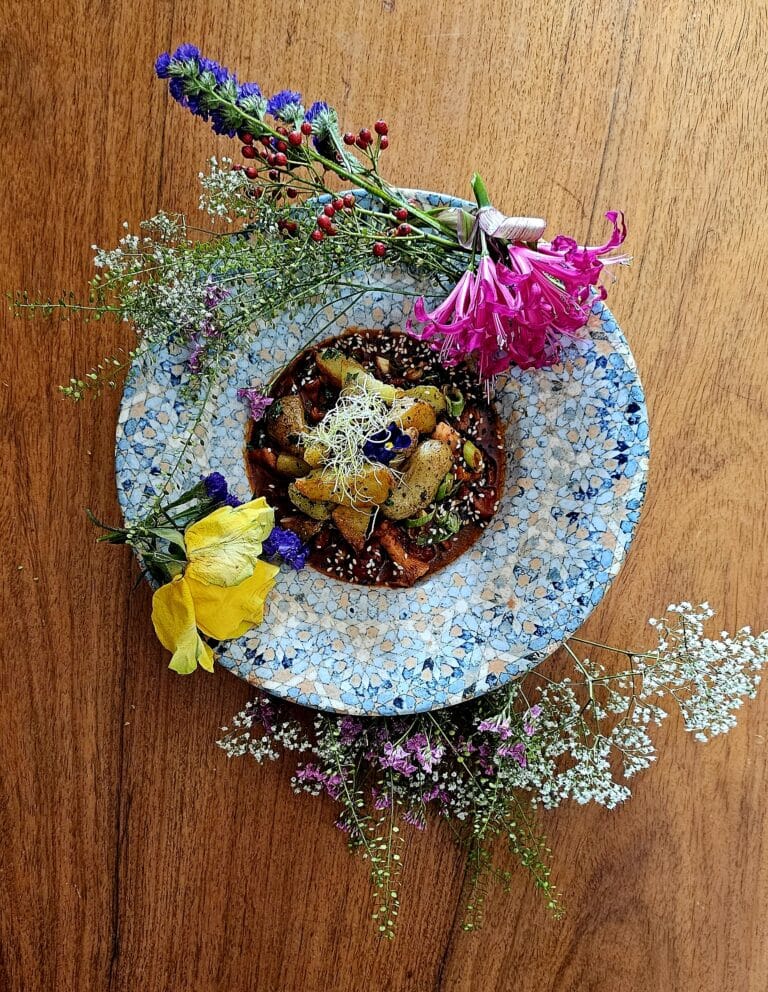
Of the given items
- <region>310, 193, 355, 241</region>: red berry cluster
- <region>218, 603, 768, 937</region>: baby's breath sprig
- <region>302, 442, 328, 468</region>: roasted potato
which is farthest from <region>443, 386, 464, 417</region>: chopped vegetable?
<region>218, 603, 768, 937</region>: baby's breath sprig

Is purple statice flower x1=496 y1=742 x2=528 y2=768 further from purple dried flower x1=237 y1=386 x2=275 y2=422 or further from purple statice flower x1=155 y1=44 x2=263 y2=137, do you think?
purple statice flower x1=155 y1=44 x2=263 y2=137

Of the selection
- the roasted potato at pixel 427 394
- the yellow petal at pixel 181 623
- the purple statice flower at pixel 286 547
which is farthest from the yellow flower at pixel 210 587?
the roasted potato at pixel 427 394

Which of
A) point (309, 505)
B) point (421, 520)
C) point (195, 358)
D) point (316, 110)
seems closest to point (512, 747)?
point (421, 520)

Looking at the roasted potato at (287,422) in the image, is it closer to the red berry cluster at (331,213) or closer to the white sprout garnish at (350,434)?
the white sprout garnish at (350,434)

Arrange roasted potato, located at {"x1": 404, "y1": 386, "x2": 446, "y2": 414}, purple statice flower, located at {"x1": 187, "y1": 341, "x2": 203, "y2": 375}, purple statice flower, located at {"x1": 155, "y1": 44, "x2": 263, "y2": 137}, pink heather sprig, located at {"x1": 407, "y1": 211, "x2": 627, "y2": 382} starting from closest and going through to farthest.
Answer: purple statice flower, located at {"x1": 155, "y1": 44, "x2": 263, "y2": 137}
pink heather sprig, located at {"x1": 407, "y1": 211, "x2": 627, "y2": 382}
purple statice flower, located at {"x1": 187, "y1": 341, "x2": 203, "y2": 375}
roasted potato, located at {"x1": 404, "y1": 386, "x2": 446, "y2": 414}

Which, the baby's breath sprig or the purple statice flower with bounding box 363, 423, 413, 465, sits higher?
the purple statice flower with bounding box 363, 423, 413, 465

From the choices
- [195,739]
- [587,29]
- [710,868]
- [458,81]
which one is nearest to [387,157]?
[458,81]

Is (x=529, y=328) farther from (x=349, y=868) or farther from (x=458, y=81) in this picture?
(x=349, y=868)
